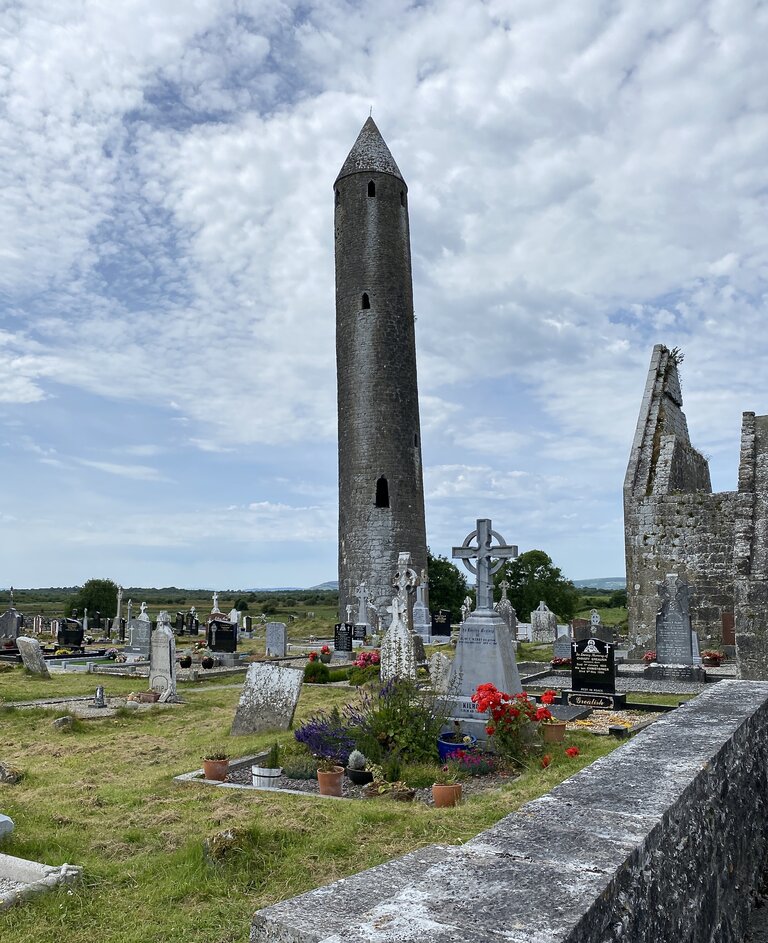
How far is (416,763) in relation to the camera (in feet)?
26.2

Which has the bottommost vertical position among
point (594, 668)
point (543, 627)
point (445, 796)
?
point (543, 627)

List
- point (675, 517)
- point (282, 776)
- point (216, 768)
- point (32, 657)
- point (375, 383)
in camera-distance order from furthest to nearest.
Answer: point (375, 383) < point (675, 517) < point (32, 657) < point (282, 776) < point (216, 768)

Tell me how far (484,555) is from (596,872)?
957 centimetres

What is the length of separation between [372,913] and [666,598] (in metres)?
15.5

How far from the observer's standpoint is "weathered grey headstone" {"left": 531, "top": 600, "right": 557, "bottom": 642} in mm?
30016

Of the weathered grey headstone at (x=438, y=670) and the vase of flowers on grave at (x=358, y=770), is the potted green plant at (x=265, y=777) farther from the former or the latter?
the weathered grey headstone at (x=438, y=670)

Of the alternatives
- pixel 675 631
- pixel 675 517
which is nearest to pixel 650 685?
pixel 675 631

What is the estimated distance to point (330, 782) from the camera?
277 inches

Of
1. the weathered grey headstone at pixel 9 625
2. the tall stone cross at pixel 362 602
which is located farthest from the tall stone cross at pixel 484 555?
the weathered grey headstone at pixel 9 625

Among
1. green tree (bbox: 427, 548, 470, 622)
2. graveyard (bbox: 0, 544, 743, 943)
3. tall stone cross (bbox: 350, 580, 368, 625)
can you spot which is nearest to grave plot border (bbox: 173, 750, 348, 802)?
graveyard (bbox: 0, 544, 743, 943)

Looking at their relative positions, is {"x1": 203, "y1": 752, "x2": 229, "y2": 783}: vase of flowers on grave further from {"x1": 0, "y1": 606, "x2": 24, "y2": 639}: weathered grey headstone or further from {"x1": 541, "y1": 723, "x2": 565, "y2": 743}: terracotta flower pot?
{"x1": 0, "y1": 606, "x2": 24, "y2": 639}: weathered grey headstone

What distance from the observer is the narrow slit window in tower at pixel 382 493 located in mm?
31817

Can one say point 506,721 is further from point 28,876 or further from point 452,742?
point 28,876

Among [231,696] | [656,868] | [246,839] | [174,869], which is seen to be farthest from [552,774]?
[231,696]
